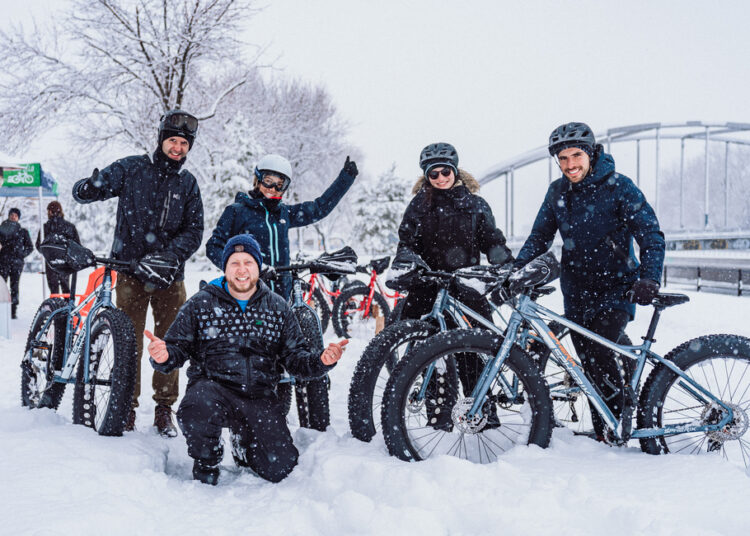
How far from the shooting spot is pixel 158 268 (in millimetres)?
3115

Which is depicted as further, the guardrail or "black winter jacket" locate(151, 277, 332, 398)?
the guardrail

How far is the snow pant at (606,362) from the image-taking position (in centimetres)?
293

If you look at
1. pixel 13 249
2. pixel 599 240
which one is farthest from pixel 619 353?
pixel 13 249

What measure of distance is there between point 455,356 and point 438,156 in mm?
1270

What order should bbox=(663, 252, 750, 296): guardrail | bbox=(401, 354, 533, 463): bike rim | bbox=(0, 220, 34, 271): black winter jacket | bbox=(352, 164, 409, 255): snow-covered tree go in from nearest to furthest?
bbox=(401, 354, 533, 463): bike rim, bbox=(0, 220, 34, 271): black winter jacket, bbox=(663, 252, 750, 296): guardrail, bbox=(352, 164, 409, 255): snow-covered tree

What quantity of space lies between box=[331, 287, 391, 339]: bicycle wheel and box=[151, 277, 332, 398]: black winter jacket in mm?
4588

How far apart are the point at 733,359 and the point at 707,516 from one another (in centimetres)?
108

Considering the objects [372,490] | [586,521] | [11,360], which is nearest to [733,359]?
[586,521]

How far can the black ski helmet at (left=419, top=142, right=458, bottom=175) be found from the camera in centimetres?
338

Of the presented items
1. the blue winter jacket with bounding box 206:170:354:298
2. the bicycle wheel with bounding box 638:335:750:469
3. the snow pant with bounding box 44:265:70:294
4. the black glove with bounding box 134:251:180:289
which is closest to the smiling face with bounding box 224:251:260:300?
the black glove with bounding box 134:251:180:289

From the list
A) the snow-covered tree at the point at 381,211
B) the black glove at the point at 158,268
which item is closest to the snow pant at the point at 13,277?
the black glove at the point at 158,268

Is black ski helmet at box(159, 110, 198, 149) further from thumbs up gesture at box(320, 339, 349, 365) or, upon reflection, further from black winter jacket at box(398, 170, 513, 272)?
thumbs up gesture at box(320, 339, 349, 365)

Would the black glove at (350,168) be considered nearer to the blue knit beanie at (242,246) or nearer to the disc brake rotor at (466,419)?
the blue knit beanie at (242,246)

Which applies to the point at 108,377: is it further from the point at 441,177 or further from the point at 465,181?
the point at 465,181
